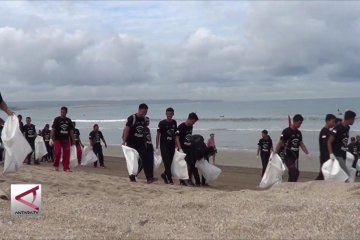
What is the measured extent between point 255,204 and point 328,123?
179 inches

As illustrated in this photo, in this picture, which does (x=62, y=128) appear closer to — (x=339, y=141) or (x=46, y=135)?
(x=339, y=141)

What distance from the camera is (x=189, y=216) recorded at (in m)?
5.70

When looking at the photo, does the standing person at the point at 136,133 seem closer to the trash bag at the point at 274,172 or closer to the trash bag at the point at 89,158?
the trash bag at the point at 274,172

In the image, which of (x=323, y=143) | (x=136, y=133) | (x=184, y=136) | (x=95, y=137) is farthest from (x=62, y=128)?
(x=323, y=143)

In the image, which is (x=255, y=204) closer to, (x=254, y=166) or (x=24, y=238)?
(x=24, y=238)

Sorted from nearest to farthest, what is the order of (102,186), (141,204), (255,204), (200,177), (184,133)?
(255,204), (141,204), (102,186), (184,133), (200,177)

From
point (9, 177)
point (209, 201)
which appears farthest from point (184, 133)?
point (209, 201)

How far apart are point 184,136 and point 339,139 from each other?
3.09 meters

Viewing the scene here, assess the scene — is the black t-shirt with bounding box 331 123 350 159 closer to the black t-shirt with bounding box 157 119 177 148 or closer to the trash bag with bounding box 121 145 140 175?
the black t-shirt with bounding box 157 119 177 148

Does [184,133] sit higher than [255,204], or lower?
higher

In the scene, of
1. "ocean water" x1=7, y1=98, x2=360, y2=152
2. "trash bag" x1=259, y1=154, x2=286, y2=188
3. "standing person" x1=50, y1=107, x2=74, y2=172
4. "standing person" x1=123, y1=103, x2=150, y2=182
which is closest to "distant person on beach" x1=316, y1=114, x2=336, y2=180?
"trash bag" x1=259, y1=154, x2=286, y2=188

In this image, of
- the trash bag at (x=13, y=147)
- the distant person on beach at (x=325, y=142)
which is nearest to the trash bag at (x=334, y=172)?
the distant person on beach at (x=325, y=142)

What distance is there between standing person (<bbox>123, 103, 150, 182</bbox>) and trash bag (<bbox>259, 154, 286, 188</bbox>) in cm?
241

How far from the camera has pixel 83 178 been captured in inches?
386
